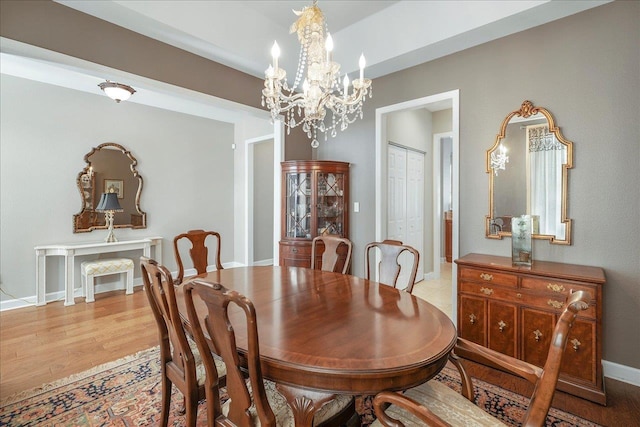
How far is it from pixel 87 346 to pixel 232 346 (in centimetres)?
270

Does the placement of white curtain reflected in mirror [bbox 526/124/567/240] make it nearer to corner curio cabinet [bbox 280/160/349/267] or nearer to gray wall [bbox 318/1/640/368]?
gray wall [bbox 318/1/640/368]

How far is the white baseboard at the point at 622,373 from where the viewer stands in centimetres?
229

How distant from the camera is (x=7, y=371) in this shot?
2492 millimetres

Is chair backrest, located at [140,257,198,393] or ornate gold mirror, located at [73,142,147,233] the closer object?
chair backrest, located at [140,257,198,393]

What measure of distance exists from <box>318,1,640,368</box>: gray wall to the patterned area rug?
1093mm

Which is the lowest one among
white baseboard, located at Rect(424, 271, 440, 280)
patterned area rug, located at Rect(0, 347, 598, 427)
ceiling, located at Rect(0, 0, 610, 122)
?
patterned area rug, located at Rect(0, 347, 598, 427)

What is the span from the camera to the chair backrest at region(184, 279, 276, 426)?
1.06 meters

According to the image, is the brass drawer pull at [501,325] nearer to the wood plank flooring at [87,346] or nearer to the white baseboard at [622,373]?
the wood plank flooring at [87,346]

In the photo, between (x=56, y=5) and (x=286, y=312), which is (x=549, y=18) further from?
(x=56, y=5)

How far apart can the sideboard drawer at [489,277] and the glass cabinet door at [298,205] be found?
1.84 metres

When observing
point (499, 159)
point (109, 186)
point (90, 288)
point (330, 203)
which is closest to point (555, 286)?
point (499, 159)

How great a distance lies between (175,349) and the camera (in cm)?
161

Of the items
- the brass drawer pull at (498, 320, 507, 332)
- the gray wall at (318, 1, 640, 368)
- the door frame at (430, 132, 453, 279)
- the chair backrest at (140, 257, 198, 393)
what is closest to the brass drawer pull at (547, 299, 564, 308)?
the brass drawer pull at (498, 320, 507, 332)

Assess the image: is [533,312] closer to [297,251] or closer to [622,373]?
[622,373]
